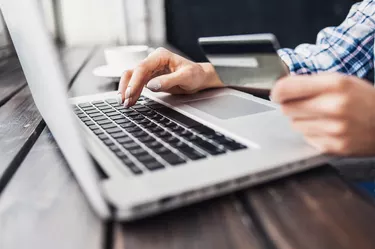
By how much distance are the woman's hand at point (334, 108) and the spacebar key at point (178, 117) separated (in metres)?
0.13

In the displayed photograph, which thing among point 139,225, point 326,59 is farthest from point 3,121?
point 326,59

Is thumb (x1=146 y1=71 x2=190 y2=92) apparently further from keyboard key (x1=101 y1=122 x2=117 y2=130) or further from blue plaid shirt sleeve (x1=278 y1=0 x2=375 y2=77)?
blue plaid shirt sleeve (x1=278 y1=0 x2=375 y2=77)

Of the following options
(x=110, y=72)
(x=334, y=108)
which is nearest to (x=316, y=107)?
(x=334, y=108)

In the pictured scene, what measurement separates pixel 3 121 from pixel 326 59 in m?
0.67

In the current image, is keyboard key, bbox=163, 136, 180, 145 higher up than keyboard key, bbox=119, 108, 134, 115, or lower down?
higher up

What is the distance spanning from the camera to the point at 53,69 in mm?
306

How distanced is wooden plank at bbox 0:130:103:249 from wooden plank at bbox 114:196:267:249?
0.09 ft

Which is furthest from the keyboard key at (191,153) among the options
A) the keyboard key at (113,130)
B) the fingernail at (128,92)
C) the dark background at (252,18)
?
the dark background at (252,18)

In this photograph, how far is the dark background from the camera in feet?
5.52

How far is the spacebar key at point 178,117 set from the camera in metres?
0.47

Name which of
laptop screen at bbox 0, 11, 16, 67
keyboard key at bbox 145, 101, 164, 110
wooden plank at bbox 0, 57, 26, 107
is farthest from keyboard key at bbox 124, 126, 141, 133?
laptop screen at bbox 0, 11, 16, 67

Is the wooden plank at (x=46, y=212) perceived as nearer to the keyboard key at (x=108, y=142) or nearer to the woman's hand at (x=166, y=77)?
the keyboard key at (x=108, y=142)

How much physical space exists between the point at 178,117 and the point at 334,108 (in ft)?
0.70

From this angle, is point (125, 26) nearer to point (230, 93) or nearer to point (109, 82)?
point (109, 82)
